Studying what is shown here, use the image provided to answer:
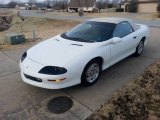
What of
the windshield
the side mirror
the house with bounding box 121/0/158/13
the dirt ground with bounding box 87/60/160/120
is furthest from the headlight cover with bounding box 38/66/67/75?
the house with bounding box 121/0/158/13

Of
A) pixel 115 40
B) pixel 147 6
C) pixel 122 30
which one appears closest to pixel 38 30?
pixel 122 30

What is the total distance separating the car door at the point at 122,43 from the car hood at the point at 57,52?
0.81 metres

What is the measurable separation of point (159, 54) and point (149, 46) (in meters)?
1.18

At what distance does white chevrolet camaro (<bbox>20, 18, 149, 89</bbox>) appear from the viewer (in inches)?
153

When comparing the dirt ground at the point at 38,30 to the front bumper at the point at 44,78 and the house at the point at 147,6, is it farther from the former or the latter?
the house at the point at 147,6

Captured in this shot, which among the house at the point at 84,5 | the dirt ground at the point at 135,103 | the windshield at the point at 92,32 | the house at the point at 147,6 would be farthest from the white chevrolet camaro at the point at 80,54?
the house at the point at 147,6

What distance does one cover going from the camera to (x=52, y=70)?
12.8 ft

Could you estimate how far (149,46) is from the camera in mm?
7898

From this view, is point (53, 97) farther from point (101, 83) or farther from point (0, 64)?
point (0, 64)

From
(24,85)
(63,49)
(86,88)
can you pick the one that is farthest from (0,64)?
(86,88)

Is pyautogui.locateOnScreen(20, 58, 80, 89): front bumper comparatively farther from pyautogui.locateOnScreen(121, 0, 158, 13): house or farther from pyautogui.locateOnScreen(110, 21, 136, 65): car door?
pyautogui.locateOnScreen(121, 0, 158, 13): house

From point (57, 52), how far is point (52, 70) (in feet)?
1.97

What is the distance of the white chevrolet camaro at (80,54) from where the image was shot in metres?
3.90

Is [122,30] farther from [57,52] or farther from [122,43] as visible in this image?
[57,52]
